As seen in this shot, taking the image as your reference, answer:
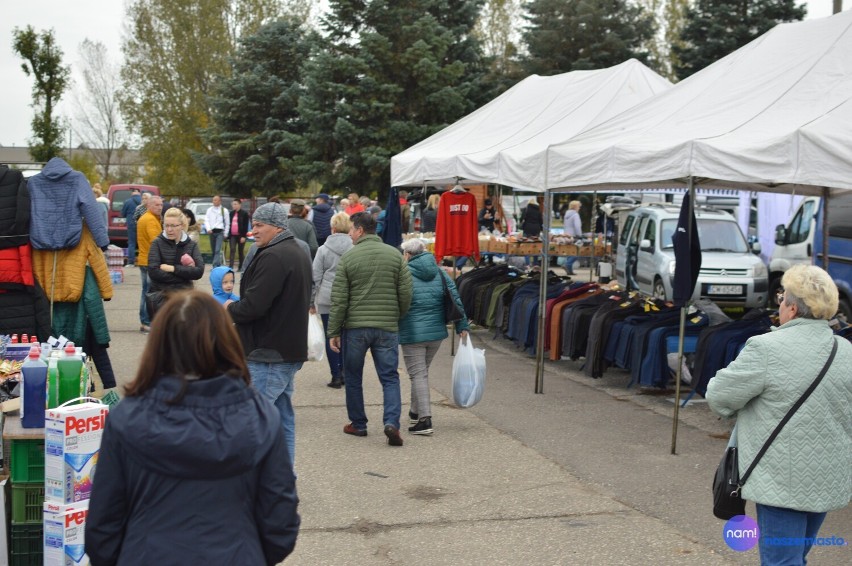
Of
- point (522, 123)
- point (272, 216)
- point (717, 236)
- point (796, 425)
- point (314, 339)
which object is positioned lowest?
point (314, 339)

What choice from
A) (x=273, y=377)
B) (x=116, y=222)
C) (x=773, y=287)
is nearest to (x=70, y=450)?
(x=273, y=377)

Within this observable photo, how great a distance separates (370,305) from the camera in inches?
309

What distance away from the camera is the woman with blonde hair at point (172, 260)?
9.15 metres

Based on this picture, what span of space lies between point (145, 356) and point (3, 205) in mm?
6121

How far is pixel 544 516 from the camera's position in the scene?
6352 mm

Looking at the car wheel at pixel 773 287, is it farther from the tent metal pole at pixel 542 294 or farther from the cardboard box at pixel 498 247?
the tent metal pole at pixel 542 294

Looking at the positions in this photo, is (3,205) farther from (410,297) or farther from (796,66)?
(796,66)

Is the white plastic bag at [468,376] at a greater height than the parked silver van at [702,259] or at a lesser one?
lesser

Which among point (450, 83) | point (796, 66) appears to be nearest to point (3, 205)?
point (796, 66)

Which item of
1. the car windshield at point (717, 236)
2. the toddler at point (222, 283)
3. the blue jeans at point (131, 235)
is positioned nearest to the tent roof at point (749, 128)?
the toddler at point (222, 283)

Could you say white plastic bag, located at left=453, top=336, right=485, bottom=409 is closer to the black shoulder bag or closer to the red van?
the black shoulder bag

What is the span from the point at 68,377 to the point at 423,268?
13.2 feet

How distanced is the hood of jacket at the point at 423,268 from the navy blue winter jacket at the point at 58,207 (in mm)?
2750

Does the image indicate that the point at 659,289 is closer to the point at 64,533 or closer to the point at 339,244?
the point at 339,244
